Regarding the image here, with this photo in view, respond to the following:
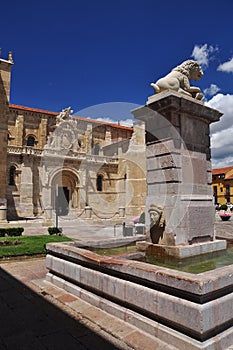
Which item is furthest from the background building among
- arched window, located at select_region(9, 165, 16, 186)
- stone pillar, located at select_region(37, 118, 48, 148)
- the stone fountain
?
the stone fountain

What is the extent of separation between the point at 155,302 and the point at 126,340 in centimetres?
53

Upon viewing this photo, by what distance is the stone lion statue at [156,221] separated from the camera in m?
4.80

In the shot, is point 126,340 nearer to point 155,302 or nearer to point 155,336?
point 155,336

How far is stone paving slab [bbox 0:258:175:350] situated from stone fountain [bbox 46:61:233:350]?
0.14 m

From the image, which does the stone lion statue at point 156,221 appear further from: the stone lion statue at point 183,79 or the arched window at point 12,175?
the arched window at point 12,175

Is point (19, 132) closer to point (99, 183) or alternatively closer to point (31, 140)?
point (31, 140)

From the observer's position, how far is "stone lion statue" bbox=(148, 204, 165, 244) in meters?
4.80

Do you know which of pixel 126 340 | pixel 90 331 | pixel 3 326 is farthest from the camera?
pixel 3 326

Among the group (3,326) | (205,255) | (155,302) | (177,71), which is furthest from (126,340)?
(177,71)

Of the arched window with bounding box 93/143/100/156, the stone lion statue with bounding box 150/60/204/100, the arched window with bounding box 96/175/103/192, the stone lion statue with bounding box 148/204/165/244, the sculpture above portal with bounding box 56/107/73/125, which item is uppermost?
the sculpture above portal with bounding box 56/107/73/125

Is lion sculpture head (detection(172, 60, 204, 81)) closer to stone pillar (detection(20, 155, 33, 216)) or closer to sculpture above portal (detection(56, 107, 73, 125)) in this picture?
stone pillar (detection(20, 155, 33, 216))

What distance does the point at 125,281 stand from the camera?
132 inches

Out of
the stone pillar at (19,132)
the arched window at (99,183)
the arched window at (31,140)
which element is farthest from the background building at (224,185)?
the stone pillar at (19,132)

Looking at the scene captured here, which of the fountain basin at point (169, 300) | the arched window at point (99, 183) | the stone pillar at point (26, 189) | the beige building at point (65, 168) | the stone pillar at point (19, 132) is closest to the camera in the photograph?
the fountain basin at point (169, 300)
